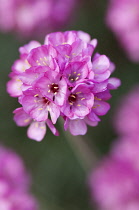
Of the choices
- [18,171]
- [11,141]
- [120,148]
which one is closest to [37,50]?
[18,171]

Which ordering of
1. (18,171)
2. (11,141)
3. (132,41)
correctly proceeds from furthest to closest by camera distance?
(11,141) < (132,41) < (18,171)

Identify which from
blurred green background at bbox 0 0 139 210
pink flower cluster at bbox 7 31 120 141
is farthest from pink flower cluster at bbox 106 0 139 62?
pink flower cluster at bbox 7 31 120 141

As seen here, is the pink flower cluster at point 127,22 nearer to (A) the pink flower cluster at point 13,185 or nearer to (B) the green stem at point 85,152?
(B) the green stem at point 85,152

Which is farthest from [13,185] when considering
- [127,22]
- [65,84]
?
[127,22]

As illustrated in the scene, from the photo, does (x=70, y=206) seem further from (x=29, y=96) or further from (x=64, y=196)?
(x=29, y=96)

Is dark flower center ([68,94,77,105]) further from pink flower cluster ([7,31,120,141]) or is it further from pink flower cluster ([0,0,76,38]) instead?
pink flower cluster ([0,0,76,38])

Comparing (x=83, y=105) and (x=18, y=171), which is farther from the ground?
(x=83, y=105)

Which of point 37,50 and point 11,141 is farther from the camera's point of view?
point 11,141
